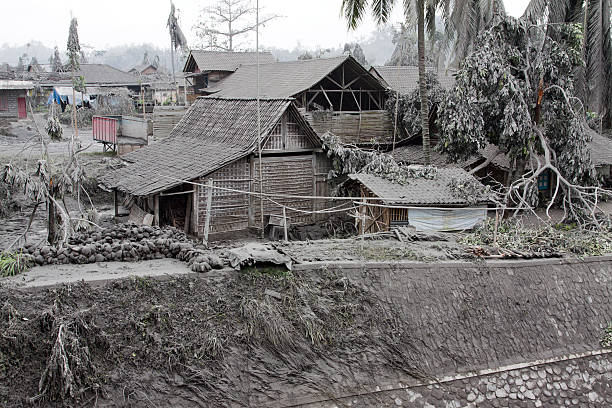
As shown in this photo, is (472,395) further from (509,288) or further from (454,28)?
(454,28)

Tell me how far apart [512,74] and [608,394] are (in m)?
9.88

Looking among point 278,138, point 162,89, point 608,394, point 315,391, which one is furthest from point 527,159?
point 162,89

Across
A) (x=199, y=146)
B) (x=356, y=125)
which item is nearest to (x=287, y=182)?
(x=199, y=146)

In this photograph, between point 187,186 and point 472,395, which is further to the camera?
point 187,186

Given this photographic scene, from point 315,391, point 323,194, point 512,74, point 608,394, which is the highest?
point 512,74

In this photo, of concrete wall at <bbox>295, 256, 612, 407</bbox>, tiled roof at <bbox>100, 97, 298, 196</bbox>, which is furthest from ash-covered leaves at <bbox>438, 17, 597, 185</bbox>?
concrete wall at <bbox>295, 256, 612, 407</bbox>

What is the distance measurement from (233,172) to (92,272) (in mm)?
6613

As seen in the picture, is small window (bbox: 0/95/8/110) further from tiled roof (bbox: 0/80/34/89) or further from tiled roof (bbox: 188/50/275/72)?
tiled roof (bbox: 188/50/275/72)

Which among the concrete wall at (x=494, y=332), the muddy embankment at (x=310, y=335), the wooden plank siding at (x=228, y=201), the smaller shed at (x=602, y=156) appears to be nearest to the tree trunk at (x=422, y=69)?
the smaller shed at (x=602, y=156)

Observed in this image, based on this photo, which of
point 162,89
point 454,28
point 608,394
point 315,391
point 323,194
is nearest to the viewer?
point 315,391

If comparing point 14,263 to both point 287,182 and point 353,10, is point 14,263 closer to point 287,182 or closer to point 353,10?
point 287,182

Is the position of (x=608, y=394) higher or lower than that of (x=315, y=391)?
lower

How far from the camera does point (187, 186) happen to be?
15.4 metres

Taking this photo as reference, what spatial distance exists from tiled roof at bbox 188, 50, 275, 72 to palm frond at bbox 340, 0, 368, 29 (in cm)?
1195
